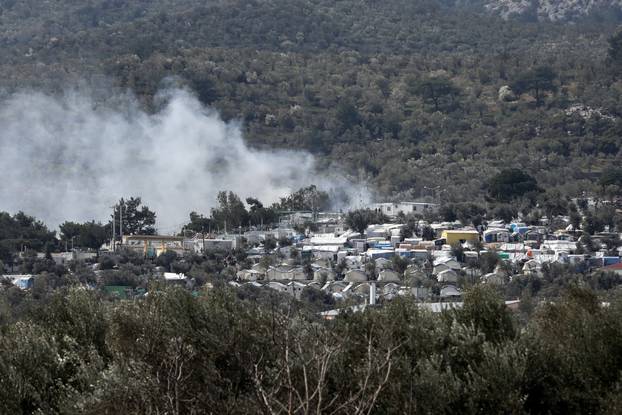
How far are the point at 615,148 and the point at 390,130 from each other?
491 inches

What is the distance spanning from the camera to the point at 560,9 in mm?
119188

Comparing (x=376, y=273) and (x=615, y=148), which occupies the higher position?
(x=615, y=148)

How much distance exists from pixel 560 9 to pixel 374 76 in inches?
1489

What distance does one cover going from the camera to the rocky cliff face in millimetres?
118125

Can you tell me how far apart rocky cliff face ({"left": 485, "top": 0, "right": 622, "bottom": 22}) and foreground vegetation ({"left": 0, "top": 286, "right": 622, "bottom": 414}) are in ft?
331

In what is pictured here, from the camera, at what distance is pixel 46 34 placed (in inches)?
3976

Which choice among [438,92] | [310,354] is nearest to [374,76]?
[438,92]

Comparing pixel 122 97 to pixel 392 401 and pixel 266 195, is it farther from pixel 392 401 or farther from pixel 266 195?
pixel 392 401

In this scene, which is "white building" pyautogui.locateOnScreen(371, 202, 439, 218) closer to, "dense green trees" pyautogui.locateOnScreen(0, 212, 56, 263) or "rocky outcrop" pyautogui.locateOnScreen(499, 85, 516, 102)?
"dense green trees" pyautogui.locateOnScreen(0, 212, 56, 263)

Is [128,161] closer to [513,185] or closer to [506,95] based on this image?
[506,95]

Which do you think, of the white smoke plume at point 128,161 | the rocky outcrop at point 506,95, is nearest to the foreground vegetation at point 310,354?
the white smoke plume at point 128,161

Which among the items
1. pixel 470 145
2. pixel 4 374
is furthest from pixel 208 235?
pixel 4 374

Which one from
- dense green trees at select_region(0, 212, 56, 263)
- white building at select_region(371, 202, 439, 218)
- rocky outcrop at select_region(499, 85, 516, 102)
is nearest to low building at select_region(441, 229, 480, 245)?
white building at select_region(371, 202, 439, 218)

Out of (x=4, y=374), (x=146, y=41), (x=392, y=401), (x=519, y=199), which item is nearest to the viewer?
(x=392, y=401)
